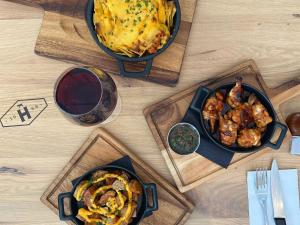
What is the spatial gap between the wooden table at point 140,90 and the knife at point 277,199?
0.18ft

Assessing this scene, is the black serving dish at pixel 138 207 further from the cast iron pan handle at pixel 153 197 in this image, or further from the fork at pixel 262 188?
the fork at pixel 262 188

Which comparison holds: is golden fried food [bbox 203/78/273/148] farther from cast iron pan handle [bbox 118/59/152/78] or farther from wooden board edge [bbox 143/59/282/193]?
cast iron pan handle [bbox 118/59/152/78]

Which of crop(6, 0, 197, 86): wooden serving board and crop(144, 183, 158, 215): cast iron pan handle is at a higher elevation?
crop(6, 0, 197, 86): wooden serving board

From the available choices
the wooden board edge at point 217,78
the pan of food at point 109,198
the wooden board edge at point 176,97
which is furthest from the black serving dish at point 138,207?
the wooden board edge at point 217,78

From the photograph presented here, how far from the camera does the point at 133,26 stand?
3.94ft

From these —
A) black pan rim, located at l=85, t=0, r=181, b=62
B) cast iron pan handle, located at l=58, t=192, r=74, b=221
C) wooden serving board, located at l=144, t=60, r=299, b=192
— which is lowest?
cast iron pan handle, located at l=58, t=192, r=74, b=221

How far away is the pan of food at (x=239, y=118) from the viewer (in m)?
1.27

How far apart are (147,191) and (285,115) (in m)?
0.51

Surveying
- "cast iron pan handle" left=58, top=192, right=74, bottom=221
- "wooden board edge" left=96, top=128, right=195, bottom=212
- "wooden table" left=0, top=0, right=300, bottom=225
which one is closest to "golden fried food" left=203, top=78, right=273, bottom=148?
"wooden table" left=0, top=0, right=300, bottom=225

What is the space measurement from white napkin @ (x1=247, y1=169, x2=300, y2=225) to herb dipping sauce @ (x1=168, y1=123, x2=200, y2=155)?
211 mm

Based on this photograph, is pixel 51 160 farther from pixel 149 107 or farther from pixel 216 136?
pixel 216 136

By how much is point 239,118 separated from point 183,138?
18 centimetres

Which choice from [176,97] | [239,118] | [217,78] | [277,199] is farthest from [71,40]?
[277,199]

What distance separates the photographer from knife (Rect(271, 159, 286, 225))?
1326 millimetres
